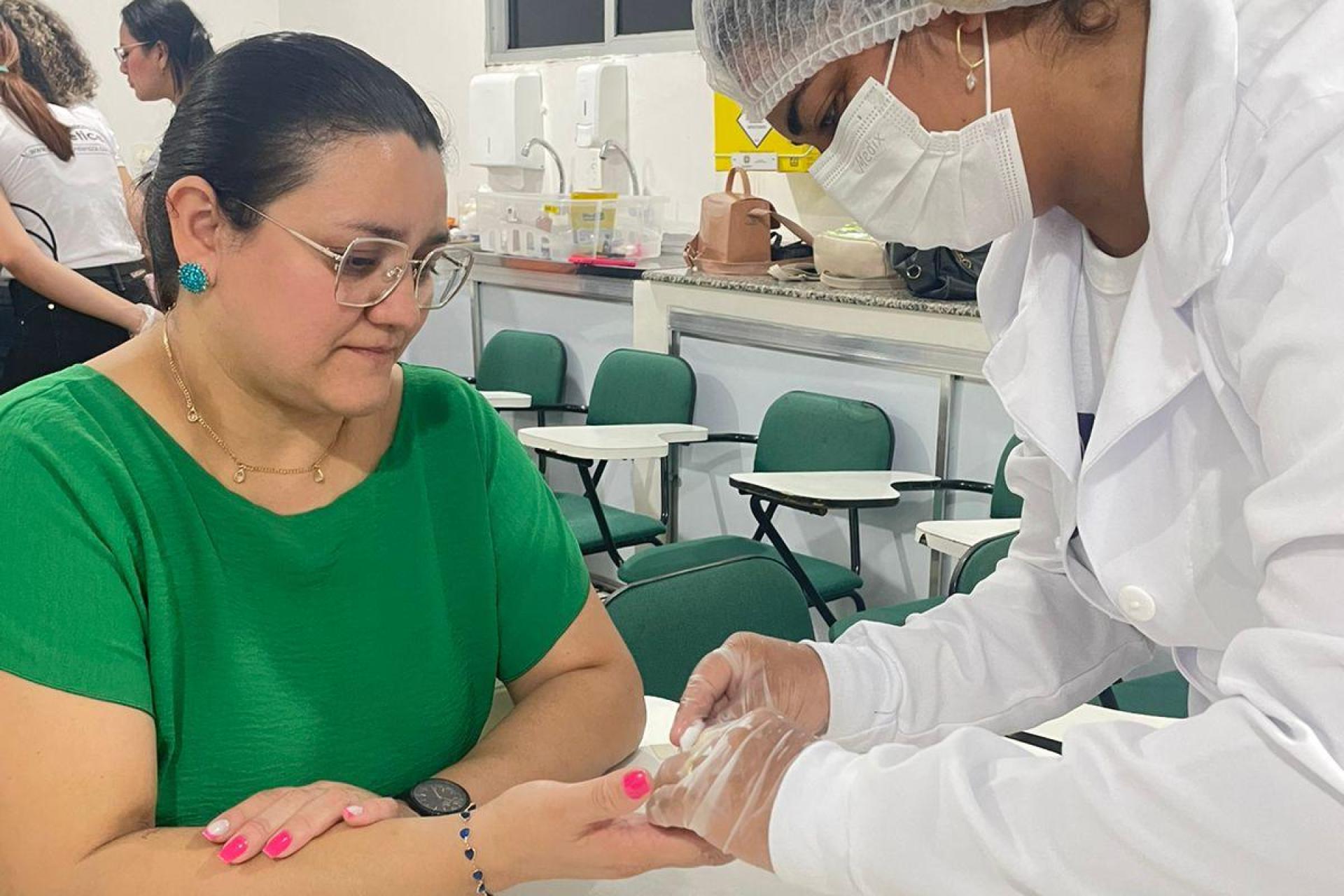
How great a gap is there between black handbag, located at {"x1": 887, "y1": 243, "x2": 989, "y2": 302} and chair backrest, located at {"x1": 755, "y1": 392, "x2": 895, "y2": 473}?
36 cm

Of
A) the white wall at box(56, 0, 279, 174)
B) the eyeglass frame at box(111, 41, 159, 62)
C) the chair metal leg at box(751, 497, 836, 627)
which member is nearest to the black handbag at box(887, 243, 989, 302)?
the chair metal leg at box(751, 497, 836, 627)

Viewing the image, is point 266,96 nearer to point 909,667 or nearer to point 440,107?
A: point 440,107

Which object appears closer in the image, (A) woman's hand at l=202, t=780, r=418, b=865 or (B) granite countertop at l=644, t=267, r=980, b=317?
(A) woman's hand at l=202, t=780, r=418, b=865

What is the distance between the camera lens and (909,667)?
1.25 metres

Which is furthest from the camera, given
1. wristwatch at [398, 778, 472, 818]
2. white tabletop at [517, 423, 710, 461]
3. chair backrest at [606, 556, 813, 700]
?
white tabletop at [517, 423, 710, 461]

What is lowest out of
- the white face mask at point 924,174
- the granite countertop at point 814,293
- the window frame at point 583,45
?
the granite countertop at point 814,293

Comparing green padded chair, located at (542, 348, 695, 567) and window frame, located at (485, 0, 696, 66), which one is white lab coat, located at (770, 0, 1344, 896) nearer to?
green padded chair, located at (542, 348, 695, 567)

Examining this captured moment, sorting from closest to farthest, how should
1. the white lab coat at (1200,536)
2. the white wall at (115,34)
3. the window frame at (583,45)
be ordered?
1. the white lab coat at (1200,536)
2. the window frame at (583,45)
3. the white wall at (115,34)

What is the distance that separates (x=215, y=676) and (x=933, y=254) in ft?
7.90

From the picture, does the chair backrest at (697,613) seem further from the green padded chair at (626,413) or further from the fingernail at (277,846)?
the green padded chair at (626,413)

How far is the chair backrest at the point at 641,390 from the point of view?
3895 millimetres

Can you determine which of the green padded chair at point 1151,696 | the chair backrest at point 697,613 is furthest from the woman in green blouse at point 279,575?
the green padded chair at point 1151,696

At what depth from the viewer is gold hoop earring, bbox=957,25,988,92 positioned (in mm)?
979

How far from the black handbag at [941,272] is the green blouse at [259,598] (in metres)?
1.99
